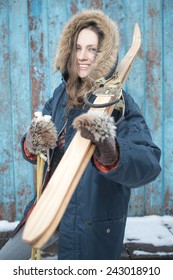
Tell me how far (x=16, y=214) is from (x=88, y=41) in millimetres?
1820

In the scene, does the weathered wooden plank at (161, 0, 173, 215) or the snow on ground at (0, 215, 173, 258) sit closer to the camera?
the snow on ground at (0, 215, 173, 258)

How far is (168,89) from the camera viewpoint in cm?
304

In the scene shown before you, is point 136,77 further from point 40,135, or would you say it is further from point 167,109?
point 40,135

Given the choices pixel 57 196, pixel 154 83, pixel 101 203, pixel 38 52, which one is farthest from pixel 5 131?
pixel 57 196

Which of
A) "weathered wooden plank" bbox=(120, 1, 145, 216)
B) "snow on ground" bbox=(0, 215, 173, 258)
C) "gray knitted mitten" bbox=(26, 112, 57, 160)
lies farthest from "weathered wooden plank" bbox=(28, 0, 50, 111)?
"gray knitted mitten" bbox=(26, 112, 57, 160)

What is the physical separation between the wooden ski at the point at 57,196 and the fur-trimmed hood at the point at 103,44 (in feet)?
1.78

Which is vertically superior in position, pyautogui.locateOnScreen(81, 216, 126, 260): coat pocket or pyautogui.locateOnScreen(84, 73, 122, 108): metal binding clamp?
pyautogui.locateOnScreen(84, 73, 122, 108): metal binding clamp

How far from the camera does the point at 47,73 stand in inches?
118

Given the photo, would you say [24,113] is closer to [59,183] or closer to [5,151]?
[5,151]

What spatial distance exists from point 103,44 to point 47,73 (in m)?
1.30

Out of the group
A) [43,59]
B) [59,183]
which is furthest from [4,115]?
[59,183]

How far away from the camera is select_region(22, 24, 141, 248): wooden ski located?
3.02ft

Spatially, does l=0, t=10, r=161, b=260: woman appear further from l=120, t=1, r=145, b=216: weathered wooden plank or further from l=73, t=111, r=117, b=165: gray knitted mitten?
l=120, t=1, r=145, b=216: weathered wooden plank

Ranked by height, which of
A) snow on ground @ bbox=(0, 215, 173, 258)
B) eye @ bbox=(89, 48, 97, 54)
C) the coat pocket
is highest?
eye @ bbox=(89, 48, 97, 54)
